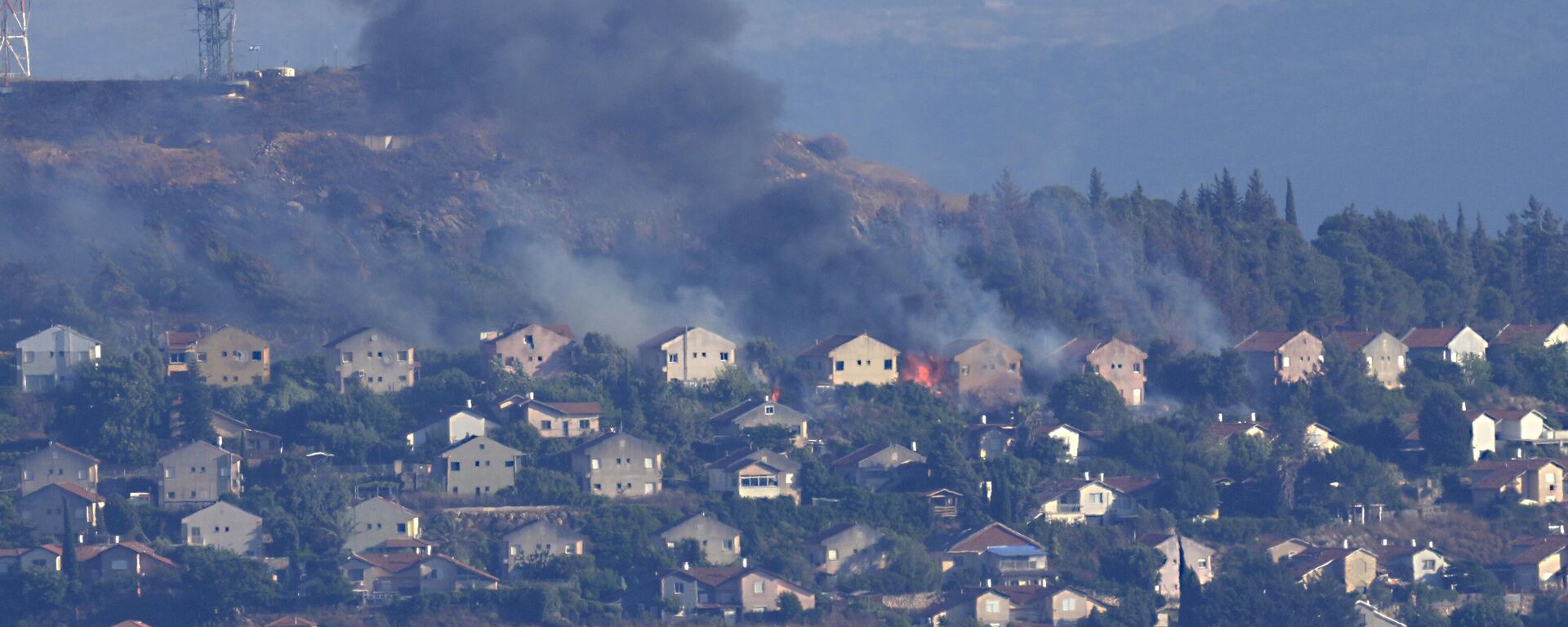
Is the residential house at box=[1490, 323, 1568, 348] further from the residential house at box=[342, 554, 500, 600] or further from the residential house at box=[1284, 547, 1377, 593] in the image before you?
the residential house at box=[342, 554, 500, 600]

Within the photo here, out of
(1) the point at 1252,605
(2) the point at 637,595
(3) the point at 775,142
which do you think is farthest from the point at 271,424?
(3) the point at 775,142

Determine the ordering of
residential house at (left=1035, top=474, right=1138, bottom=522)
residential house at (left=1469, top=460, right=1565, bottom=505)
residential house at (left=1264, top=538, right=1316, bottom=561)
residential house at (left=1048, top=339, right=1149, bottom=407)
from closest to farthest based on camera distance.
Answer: residential house at (left=1264, top=538, right=1316, bottom=561), residential house at (left=1035, top=474, right=1138, bottom=522), residential house at (left=1469, top=460, right=1565, bottom=505), residential house at (left=1048, top=339, right=1149, bottom=407)

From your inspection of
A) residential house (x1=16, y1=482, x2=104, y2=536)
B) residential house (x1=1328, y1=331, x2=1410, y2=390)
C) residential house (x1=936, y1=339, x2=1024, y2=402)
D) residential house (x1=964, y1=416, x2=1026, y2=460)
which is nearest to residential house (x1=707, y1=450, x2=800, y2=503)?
residential house (x1=964, y1=416, x2=1026, y2=460)

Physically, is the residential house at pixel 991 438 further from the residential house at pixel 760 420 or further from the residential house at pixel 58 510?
the residential house at pixel 58 510

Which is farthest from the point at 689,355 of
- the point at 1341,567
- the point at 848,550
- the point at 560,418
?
the point at 1341,567

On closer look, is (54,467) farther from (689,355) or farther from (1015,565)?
(1015,565)

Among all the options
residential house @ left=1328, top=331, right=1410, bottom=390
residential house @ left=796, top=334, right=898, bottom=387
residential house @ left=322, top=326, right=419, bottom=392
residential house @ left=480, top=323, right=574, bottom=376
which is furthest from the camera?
residential house @ left=1328, top=331, right=1410, bottom=390
